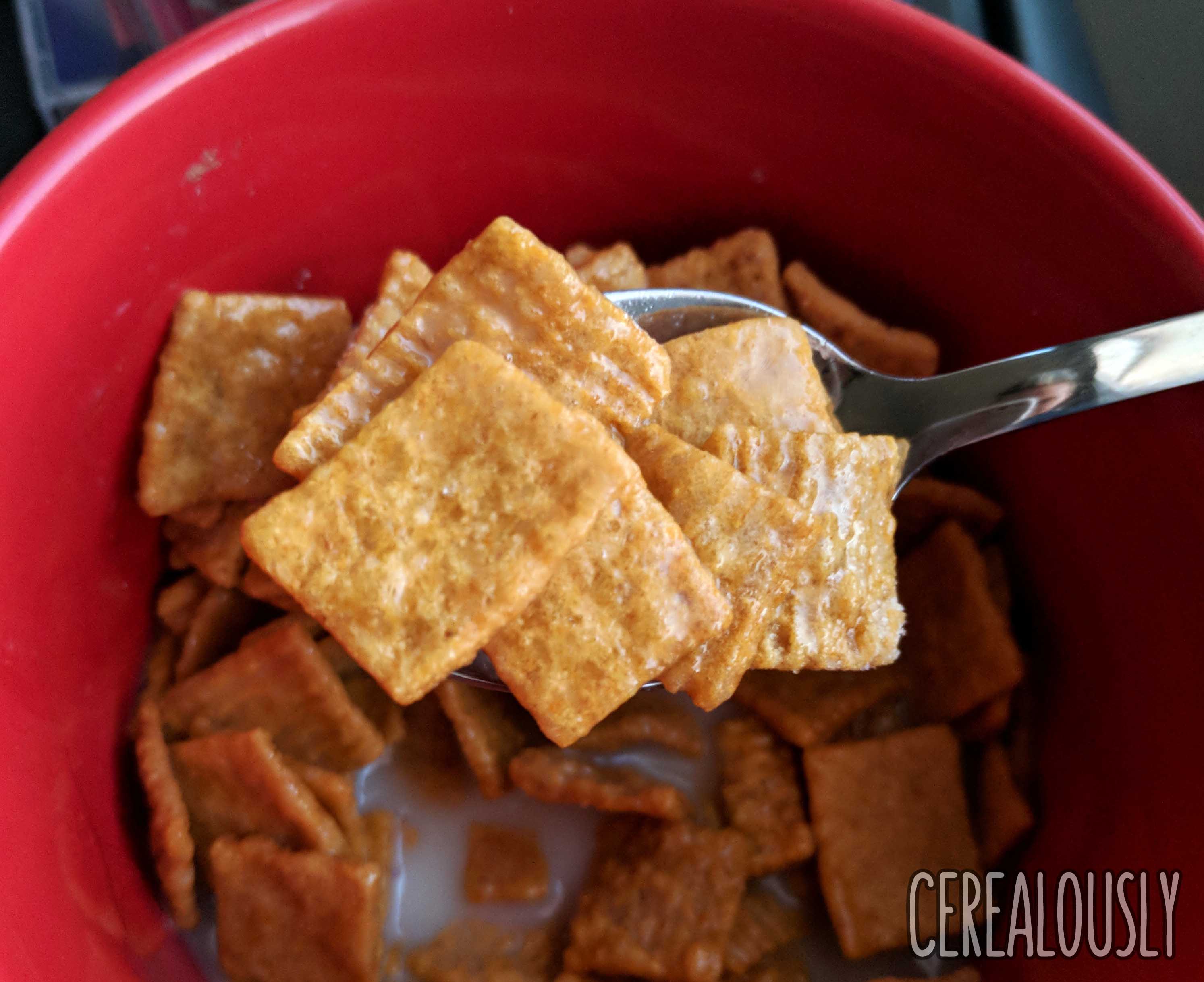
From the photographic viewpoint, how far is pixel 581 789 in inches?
36.1

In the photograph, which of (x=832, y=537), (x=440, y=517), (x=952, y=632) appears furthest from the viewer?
(x=952, y=632)

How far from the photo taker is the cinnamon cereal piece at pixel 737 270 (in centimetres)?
94

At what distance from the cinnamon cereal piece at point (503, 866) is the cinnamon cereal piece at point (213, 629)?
32cm

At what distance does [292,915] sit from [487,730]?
0.78ft

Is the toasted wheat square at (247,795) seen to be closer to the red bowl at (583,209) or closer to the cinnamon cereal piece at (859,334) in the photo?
the red bowl at (583,209)

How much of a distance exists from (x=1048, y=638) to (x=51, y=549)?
91 centimetres

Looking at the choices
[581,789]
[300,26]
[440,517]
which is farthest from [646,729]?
[300,26]

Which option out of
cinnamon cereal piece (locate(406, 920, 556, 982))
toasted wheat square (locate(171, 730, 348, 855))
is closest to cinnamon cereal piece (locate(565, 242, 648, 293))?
toasted wheat square (locate(171, 730, 348, 855))

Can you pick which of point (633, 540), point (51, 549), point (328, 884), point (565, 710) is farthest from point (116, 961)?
point (633, 540)

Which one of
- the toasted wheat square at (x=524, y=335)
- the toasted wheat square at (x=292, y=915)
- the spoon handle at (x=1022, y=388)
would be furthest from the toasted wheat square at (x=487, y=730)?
the spoon handle at (x=1022, y=388)

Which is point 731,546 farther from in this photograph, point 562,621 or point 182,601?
point 182,601

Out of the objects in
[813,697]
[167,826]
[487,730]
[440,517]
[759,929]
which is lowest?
[759,929]

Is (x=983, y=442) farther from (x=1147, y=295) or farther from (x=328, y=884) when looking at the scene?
(x=328, y=884)

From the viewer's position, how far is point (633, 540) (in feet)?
2.21
